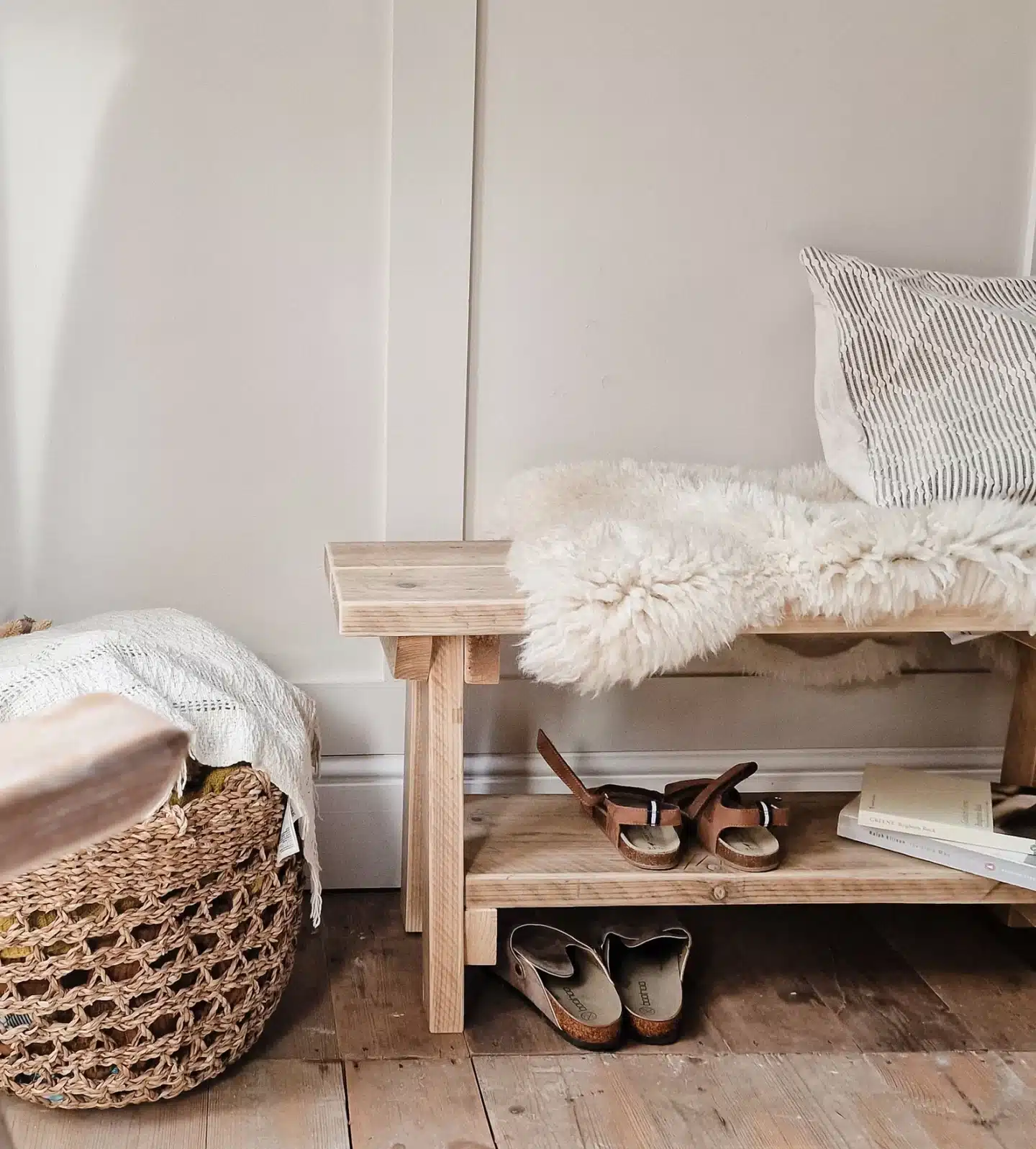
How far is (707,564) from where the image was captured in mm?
1180

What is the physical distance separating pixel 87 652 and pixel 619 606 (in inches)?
20.1

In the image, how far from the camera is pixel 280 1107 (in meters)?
1.21

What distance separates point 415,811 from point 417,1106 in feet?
1.25

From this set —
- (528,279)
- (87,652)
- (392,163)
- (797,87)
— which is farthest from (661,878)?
(797,87)

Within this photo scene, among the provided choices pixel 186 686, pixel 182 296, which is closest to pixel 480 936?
pixel 186 686

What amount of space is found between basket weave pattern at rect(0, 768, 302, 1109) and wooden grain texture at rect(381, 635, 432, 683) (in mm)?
180

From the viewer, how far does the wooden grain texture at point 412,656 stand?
1.25m

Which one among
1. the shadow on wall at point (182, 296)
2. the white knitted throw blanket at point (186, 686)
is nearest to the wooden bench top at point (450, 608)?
the white knitted throw blanket at point (186, 686)

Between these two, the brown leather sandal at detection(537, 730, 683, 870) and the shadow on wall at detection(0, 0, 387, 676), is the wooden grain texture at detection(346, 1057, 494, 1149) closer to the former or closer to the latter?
the brown leather sandal at detection(537, 730, 683, 870)

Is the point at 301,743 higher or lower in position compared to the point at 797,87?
lower

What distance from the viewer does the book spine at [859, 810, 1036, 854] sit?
1.36m

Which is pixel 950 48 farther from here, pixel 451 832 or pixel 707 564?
pixel 451 832

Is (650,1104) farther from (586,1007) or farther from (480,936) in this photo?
(480,936)

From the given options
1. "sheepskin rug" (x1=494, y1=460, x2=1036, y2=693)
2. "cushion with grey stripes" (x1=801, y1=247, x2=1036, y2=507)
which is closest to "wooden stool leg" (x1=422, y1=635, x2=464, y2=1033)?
"sheepskin rug" (x1=494, y1=460, x2=1036, y2=693)
